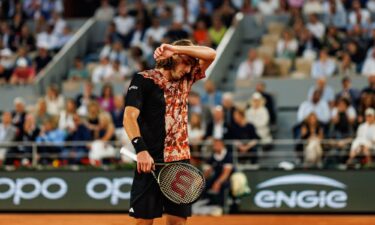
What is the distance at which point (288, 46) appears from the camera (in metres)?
19.6

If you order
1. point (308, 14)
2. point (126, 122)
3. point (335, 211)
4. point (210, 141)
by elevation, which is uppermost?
point (308, 14)

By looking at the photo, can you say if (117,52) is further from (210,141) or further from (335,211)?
(335,211)

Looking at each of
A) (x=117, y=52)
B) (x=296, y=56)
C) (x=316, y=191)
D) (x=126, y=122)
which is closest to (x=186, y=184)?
(x=126, y=122)

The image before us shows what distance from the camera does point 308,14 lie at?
2091cm

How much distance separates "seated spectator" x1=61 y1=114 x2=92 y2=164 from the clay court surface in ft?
5.69

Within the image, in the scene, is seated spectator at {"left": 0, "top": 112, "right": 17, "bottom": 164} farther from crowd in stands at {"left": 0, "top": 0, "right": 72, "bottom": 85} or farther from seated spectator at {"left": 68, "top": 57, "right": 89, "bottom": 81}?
seated spectator at {"left": 68, "top": 57, "right": 89, "bottom": 81}

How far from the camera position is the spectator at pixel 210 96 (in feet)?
59.9

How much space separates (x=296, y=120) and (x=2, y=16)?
1041 cm

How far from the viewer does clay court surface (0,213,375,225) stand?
546 inches

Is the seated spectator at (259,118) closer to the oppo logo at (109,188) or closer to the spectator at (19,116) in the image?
the oppo logo at (109,188)

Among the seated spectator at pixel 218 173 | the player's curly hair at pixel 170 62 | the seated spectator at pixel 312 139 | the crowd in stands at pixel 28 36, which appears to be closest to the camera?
the player's curly hair at pixel 170 62

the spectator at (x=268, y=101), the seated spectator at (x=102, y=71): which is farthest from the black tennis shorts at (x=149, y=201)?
the seated spectator at (x=102, y=71)

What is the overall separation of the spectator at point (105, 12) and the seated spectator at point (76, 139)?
6.65 metres

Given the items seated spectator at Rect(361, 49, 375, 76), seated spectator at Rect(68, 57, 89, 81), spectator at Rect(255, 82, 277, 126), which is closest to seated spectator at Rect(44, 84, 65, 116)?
seated spectator at Rect(68, 57, 89, 81)
